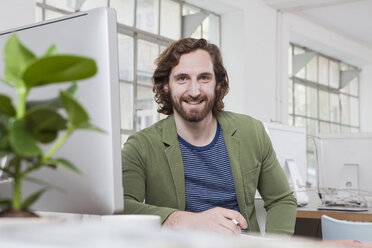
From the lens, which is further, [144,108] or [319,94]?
[319,94]

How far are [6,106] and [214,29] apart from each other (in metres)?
6.12

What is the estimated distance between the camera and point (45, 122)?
0.58 meters

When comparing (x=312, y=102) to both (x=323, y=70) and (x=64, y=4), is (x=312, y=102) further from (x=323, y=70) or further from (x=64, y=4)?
(x=64, y=4)

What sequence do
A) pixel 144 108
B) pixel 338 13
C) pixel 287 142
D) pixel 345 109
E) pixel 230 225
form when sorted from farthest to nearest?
pixel 345 109 → pixel 338 13 → pixel 144 108 → pixel 287 142 → pixel 230 225

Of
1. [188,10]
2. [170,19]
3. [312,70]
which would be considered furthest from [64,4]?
[312,70]

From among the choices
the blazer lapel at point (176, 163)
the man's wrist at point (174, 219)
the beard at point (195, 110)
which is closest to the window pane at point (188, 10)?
the beard at point (195, 110)

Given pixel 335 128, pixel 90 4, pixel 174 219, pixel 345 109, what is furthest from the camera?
pixel 345 109

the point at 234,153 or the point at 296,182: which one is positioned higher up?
the point at 234,153

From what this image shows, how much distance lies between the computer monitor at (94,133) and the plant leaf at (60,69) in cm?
32

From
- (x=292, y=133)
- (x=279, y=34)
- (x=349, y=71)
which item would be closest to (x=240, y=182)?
(x=292, y=133)

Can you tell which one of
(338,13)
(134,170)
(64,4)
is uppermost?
(338,13)

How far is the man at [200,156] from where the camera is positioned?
1914mm

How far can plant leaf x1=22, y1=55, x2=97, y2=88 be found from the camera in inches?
21.6

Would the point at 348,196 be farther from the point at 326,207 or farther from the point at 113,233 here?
the point at 113,233
